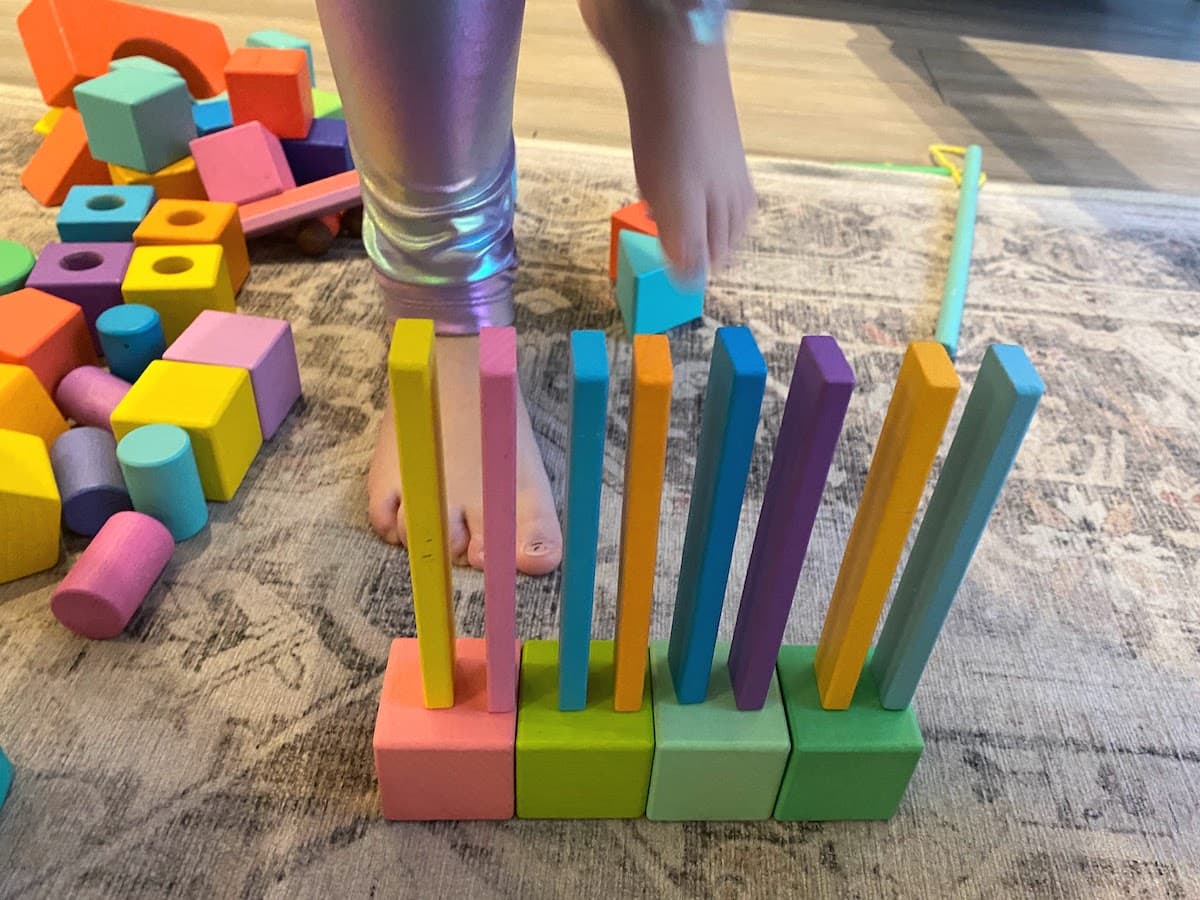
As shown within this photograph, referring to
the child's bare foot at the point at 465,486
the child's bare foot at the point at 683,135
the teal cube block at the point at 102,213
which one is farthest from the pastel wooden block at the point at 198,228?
the child's bare foot at the point at 683,135

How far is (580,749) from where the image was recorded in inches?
22.9

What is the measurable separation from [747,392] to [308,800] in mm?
389

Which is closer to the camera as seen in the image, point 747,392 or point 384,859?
point 747,392

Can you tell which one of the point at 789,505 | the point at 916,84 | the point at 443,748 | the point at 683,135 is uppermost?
the point at 683,135

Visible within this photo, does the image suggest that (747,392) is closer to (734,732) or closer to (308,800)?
(734,732)

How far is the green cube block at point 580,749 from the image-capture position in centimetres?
58

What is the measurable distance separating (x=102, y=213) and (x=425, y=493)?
75 cm

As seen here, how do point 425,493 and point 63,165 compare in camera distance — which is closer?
point 425,493

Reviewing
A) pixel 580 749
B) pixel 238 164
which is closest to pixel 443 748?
pixel 580 749

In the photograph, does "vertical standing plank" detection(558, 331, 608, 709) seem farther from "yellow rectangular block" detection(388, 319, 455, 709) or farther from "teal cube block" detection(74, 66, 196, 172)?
"teal cube block" detection(74, 66, 196, 172)

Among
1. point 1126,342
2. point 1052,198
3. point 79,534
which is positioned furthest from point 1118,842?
point 1052,198

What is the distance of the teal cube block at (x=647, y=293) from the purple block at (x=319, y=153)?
1.25ft

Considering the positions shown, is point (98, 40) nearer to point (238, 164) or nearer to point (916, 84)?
point (238, 164)

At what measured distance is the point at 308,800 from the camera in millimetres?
620
